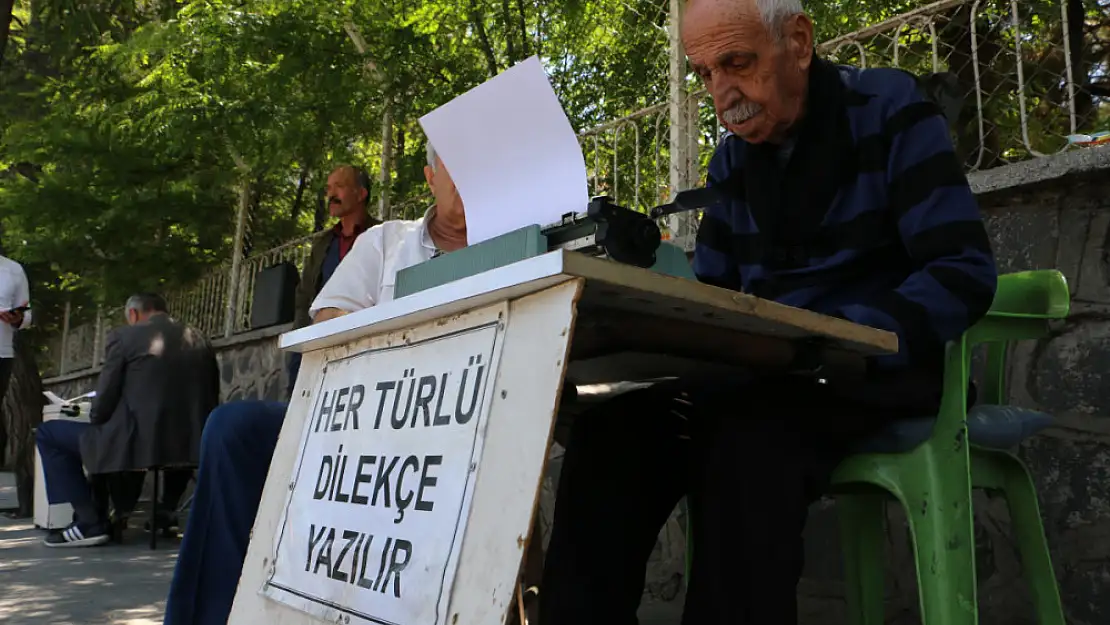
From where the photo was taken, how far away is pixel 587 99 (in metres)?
8.38

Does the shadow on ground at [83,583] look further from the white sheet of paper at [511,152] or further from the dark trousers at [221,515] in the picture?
the white sheet of paper at [511,152]

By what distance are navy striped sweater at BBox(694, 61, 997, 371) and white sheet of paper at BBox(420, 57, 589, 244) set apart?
49 cm

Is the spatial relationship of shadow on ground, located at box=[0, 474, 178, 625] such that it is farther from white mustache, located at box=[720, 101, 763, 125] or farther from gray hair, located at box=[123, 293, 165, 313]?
white mustache, located at box=[720, 101, 763, 125]

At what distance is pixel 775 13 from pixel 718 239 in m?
0.47

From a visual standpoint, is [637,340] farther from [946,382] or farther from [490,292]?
[946,382]

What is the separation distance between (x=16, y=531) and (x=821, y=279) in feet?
20.0

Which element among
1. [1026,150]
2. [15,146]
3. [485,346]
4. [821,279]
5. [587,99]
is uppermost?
[587,99]

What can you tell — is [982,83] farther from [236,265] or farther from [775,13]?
[236,265]

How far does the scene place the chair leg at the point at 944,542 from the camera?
1396 mm

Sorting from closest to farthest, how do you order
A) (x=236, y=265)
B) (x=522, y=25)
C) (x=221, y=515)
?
(x=221, y=515), (x=522, y=25), (x=236, y=265)

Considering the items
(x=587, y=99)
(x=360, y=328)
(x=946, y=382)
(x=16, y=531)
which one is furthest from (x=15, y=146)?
(x=946, y=382)

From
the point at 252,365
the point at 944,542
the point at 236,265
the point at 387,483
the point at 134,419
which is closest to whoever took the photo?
the point at 387,483

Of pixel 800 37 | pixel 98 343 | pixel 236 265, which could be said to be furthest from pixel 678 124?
pixel 98 343

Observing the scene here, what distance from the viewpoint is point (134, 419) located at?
5387 millimetres
